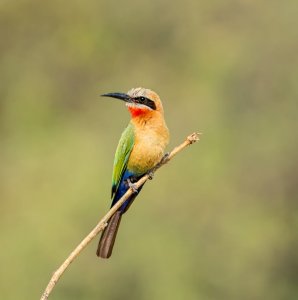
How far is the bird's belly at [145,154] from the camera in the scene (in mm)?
5648

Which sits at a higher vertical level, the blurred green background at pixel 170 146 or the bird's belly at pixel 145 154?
the blurred green background at pixel 170 146

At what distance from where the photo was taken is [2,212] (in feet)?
57.7

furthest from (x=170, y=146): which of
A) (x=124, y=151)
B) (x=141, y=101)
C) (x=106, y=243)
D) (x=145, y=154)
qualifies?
(x=106, y=243)

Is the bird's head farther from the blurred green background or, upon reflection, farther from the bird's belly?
the blurred green background

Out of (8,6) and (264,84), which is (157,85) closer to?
(264,84)

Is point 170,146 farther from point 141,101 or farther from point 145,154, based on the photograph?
point 141,101

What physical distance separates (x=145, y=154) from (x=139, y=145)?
11 centimetres

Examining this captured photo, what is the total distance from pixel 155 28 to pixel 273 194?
6.24 meters

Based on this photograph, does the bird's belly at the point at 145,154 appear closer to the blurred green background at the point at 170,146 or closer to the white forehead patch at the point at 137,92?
the white forehead patch at the point at 137,92

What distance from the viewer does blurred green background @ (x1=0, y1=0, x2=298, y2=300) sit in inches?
596

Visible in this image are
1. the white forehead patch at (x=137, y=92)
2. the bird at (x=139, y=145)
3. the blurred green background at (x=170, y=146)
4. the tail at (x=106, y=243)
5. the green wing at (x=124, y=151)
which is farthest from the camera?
the blurred green background at (x=170, y=146)

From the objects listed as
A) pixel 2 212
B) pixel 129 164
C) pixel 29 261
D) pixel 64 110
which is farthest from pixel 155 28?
pixel 129 164

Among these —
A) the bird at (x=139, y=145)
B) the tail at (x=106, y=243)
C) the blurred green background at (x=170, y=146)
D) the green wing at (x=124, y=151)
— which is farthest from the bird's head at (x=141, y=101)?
the blurred green background at (x=170, y=146)

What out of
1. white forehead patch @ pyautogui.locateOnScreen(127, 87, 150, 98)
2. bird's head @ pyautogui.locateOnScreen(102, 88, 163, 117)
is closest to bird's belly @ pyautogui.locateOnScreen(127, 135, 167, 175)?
bird's head @ pyautogui.locateOnScreen(102, 88, 163, 117)
